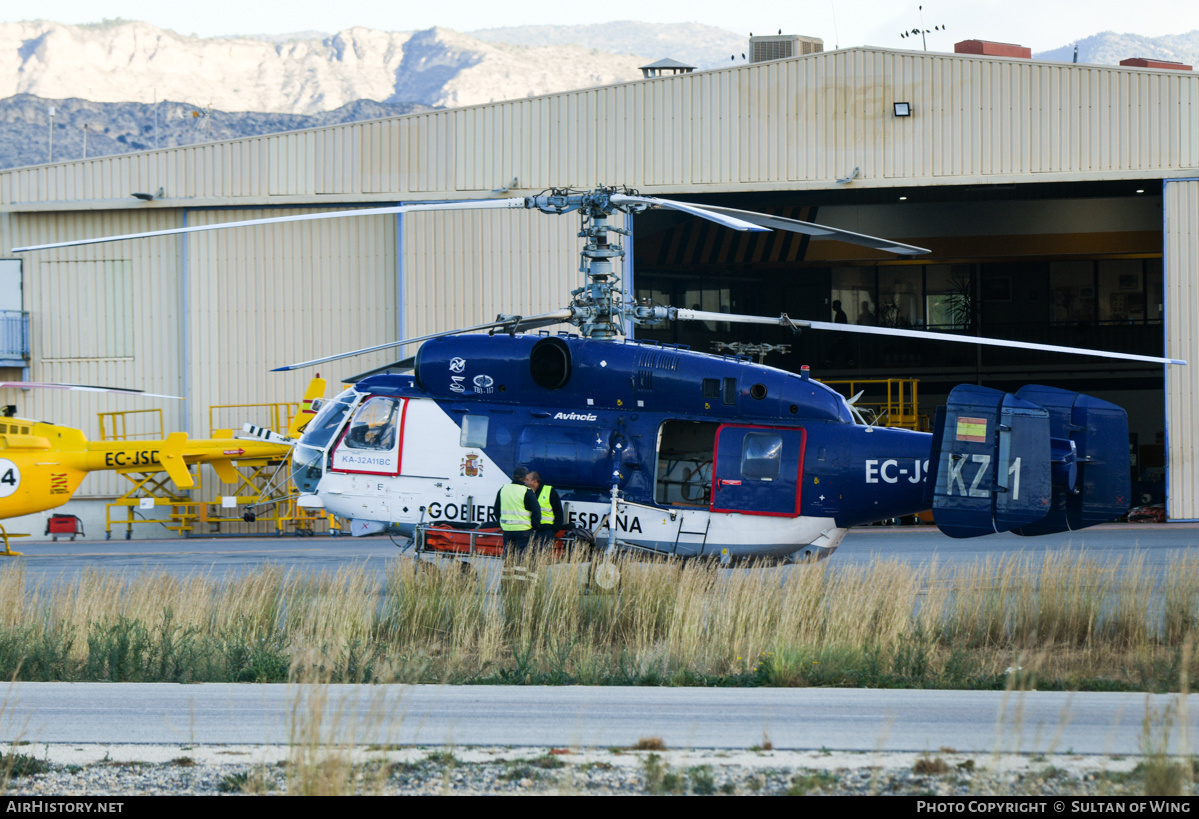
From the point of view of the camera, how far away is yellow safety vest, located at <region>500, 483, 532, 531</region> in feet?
40.1

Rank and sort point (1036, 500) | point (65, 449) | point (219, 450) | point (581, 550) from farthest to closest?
1. point (219, 450)
2. point (65, 449)
3. point (581, 550)
4. point (1036, 500)

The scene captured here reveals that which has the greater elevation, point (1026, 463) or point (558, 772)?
point (1026, 463)

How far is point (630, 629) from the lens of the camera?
10664 millimetres

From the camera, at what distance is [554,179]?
2456 centimetres

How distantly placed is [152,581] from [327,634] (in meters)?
3.24

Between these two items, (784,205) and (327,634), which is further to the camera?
(784,205)

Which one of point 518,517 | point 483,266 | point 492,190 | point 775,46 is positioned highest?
point 775,46

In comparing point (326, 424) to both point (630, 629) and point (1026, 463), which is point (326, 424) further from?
point (1026, 463)

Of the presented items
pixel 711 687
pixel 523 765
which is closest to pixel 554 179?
pixel 711 687

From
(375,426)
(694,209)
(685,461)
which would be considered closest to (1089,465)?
(685,461)

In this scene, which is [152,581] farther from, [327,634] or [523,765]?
[523,765]

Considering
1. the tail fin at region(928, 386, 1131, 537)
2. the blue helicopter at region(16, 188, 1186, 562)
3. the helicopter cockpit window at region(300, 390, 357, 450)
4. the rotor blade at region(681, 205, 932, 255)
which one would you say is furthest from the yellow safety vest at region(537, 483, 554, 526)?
the tail fin at region(928, 386, 1131, 537)

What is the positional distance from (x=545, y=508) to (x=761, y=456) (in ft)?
8.28

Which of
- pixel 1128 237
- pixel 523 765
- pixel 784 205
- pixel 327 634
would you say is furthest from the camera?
pixel 1128 237
